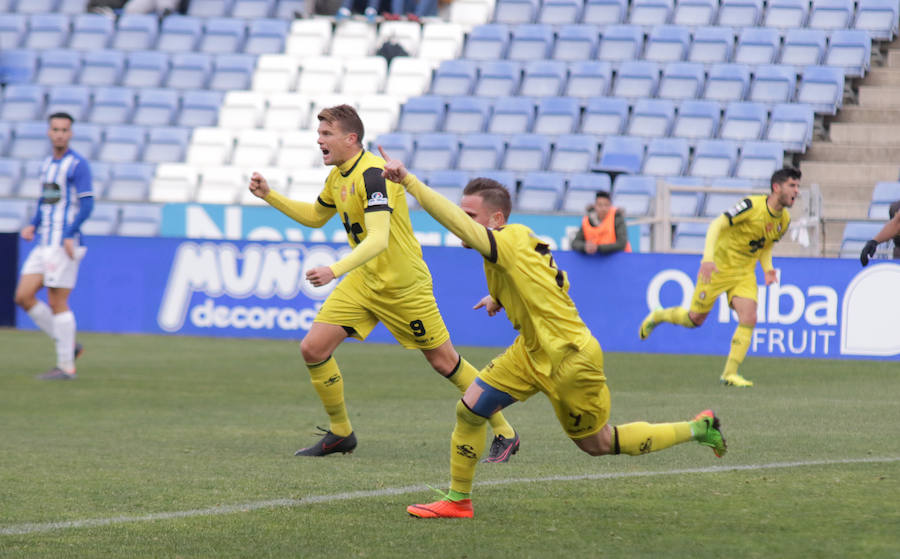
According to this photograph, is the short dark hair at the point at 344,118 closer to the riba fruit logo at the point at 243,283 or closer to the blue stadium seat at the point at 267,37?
the riba fruit logo at the point at 243,283

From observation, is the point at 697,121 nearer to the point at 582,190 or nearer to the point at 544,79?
the point at 582,190

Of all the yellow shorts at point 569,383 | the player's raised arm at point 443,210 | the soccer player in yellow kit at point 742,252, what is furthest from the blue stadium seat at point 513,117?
the player's raised arm at point 443,210

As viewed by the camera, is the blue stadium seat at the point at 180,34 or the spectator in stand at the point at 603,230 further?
the blue stadium seat at the point at 180,34

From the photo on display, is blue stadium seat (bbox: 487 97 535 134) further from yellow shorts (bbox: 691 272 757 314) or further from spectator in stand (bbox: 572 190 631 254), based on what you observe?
yellow shorts (bbox: 691 272 757 314)

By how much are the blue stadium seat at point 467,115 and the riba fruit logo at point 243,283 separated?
5503 millimetres

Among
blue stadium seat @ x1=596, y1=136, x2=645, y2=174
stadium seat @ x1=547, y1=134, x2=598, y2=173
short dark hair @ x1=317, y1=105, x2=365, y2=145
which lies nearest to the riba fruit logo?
stadium seat @ x1=547, y1=134, x2=598, y2=173

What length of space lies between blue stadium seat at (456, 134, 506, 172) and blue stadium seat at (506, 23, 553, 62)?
251cm

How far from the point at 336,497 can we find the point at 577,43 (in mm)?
17358

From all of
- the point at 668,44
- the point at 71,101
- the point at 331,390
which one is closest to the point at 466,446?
the point at 331,390

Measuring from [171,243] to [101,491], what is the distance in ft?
37.4

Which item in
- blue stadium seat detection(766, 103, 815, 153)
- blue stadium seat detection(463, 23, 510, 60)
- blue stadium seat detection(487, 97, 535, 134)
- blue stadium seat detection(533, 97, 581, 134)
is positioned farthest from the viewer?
blue stadium seat detection(463, 23, 510, 60)

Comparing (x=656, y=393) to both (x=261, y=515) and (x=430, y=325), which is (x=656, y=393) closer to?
(x=430, y=325)

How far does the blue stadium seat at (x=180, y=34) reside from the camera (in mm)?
→ 24609

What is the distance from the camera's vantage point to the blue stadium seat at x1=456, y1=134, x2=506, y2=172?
2052 centimetres
